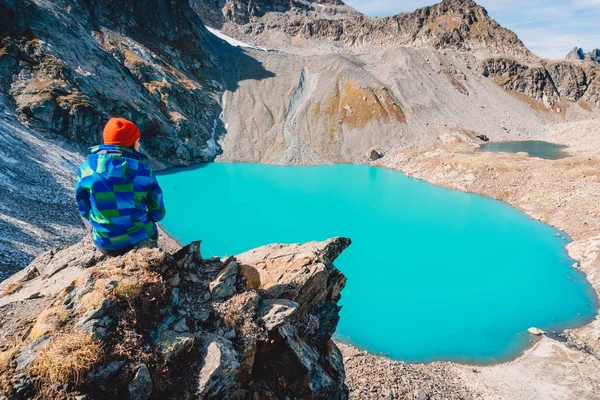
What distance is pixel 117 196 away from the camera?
17.3ft

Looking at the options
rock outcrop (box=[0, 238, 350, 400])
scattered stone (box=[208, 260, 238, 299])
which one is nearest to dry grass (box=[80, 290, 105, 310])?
rock outcrop (box=[0, 238, 350, 400])

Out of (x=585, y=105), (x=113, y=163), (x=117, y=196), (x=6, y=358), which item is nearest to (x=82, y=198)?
(x=117, y=196)

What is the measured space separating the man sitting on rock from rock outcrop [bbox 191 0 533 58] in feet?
374

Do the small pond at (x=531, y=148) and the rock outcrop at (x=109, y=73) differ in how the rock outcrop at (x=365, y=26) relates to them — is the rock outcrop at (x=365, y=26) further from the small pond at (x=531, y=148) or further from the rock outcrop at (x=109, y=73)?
the rock outcrop at (x=109, y=73)

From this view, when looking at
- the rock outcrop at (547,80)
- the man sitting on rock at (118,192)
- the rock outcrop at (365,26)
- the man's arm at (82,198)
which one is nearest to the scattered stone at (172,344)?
the man sitting on rock at (118,192)

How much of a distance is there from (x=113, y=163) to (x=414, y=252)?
86.5 feet

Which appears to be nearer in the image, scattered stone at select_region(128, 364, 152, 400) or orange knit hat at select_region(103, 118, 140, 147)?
scattered stone at select_region(128, 364, 152, 400)

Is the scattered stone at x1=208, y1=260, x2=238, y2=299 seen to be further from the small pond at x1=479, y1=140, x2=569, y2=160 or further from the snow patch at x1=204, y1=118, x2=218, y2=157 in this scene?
the small pond at x1=479, y1=140, x2=569, y2=160

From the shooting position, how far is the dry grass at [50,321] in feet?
14.1

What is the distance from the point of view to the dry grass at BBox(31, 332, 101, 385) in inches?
145

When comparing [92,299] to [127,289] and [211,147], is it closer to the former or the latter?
[127,289]

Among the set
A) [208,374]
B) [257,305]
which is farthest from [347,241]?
[208,374]

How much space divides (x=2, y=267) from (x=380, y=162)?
5337 cm

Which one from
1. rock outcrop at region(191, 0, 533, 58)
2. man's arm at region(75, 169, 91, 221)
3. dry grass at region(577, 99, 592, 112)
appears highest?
rock outcrop at region(191, 0, 533, 58)
